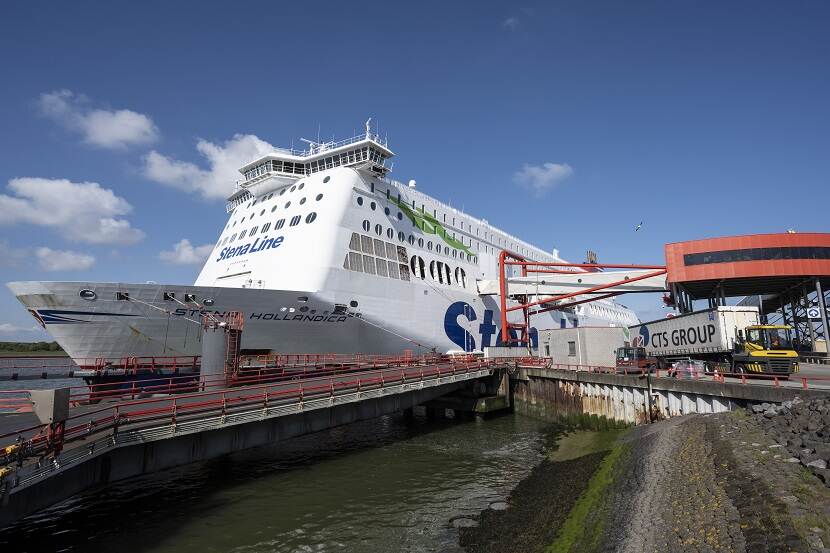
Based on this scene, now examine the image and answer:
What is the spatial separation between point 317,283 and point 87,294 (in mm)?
10839

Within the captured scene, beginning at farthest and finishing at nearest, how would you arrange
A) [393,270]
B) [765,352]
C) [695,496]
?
[393,270] → [765,352] → [695,496]

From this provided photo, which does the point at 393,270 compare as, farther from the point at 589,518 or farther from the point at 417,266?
the point at 589,518

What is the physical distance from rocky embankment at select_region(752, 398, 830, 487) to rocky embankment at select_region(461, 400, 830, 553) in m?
0.03

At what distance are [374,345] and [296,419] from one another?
47.4 feet

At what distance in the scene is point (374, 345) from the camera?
29328mm

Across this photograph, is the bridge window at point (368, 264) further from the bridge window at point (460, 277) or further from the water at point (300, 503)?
the water at point (300, 503)

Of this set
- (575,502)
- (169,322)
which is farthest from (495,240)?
(575,502)

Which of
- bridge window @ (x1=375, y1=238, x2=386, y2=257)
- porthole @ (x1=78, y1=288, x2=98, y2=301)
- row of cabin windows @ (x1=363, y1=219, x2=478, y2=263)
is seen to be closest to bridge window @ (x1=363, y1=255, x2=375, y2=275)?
bridge window @ (x1=375, y1=238, x2=386, y2=257)

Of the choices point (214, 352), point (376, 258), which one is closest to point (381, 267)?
point (376, 258)

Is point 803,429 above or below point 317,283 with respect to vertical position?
below

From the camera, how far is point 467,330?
3822 centimetres

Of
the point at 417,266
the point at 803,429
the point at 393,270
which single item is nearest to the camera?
the point at 803,429

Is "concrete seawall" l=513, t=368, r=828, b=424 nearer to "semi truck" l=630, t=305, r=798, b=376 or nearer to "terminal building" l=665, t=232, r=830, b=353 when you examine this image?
"semi truck" l=630, t=305, r=798, b=376

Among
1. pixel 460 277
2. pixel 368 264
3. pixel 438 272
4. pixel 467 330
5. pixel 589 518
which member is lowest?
pixel 589 518
